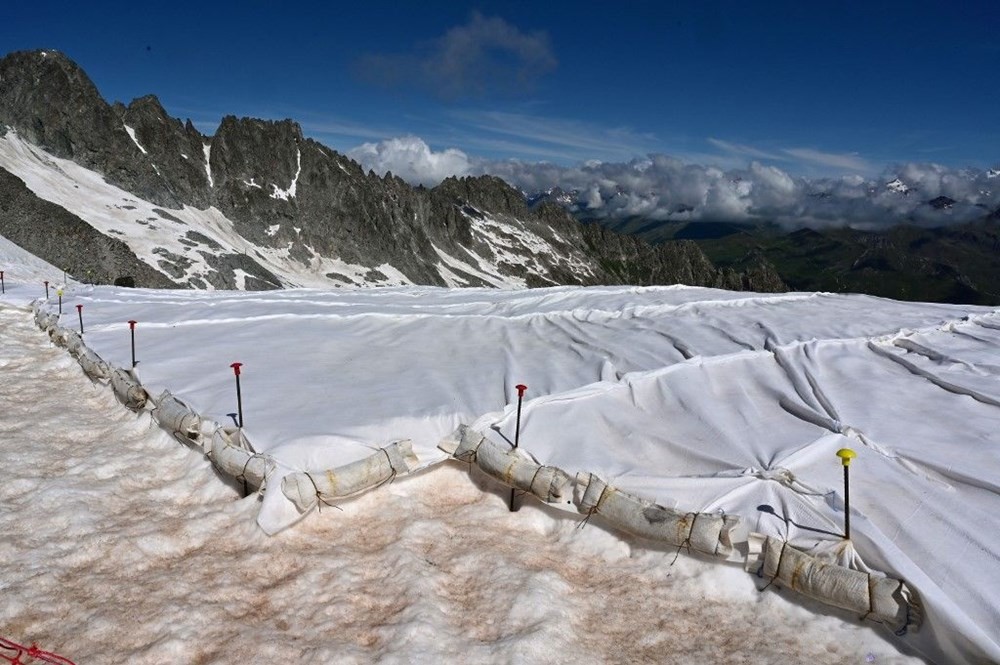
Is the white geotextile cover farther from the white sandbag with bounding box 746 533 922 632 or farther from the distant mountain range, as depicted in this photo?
the distant mountain range

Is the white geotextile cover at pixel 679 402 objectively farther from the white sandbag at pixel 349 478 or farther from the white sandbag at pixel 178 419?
the white sandbag at pixel 178 419

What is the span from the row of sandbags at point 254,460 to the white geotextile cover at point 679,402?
0.64 ft

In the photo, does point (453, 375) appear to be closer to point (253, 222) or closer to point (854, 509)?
point (854, 509)

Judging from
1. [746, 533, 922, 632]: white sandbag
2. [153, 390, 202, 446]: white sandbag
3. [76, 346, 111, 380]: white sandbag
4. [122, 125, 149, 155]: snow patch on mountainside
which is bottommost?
[746, 533, 922, 632]: white sandbag

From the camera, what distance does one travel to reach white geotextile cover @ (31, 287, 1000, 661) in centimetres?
770

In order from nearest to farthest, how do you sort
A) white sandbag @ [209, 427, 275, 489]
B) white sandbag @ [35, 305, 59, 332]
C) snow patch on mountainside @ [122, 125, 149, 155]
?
white sandbag @ [209, 427, 275, 489] < white sandbag @ [35, 305, 59, 332] < snow patch on mountainside @ [122, 125, 149, 155]

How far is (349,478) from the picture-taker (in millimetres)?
8867

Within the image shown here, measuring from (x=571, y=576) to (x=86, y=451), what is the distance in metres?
8.39

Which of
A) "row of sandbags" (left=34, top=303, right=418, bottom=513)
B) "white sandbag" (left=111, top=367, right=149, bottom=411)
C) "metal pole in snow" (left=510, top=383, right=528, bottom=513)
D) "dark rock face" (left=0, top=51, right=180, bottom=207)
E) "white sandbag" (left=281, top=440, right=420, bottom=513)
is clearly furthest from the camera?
"dark rock face" (left=0, top=51, right=180, bottom=207)

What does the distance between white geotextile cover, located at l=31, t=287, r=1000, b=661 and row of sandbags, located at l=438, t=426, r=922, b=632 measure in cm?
23

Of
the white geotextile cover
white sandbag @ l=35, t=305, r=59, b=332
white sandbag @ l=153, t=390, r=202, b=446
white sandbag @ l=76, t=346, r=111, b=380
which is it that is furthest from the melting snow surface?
white sandbag @ l=35, t=305, r=59, b=332

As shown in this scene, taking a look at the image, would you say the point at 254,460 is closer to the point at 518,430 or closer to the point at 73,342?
the point at 518,430

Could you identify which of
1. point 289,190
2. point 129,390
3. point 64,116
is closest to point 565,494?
point 129,390

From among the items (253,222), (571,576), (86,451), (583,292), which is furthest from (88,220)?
(571,576)
